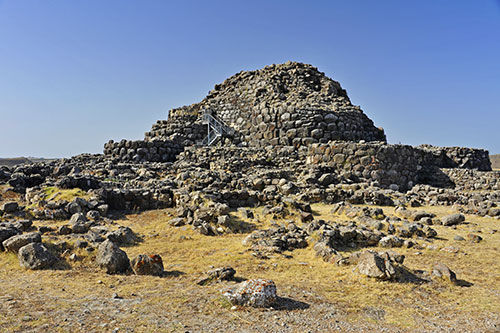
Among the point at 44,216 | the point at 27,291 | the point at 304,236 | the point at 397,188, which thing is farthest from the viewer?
the point at 397,188

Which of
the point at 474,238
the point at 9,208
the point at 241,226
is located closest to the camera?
the point at 474,238

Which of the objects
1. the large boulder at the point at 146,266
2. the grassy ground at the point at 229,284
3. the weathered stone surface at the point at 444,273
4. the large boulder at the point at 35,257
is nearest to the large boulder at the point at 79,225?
the grassy ground at the point at 229,284

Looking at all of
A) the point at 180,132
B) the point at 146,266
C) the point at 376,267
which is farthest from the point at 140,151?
the point at 376,267

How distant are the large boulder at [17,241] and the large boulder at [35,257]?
0.32 meters

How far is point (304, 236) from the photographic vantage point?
23.0 feet

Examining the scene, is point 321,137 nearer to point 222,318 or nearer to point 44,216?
point 44,216

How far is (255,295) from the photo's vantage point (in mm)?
4000

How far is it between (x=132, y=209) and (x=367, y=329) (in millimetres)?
8071

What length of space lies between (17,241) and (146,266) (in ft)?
8.05

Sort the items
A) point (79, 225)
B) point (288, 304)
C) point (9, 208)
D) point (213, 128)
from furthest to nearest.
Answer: point (213, 128) < point (9, 208) < point (79, 225) < point (288, 304)

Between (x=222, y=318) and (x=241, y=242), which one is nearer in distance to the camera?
(x=222, y=318)

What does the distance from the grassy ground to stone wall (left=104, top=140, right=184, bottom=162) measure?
13.6 meters

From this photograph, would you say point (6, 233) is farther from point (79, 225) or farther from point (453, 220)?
point (453, 220)

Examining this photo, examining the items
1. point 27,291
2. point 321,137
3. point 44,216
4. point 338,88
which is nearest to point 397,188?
point 321,137
